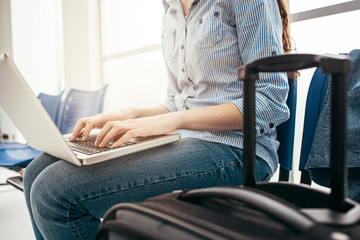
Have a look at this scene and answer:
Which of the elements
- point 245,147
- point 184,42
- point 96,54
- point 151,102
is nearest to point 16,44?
point 96,54

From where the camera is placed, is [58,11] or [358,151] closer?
[358,151]

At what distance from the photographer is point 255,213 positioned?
32cm

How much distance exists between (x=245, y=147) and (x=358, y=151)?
34 cm

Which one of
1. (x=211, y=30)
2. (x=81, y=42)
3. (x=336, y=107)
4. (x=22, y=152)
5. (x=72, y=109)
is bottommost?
(x=22, y=152)

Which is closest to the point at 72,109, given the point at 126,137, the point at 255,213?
the point at 126,137

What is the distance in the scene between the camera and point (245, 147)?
17.4 inches

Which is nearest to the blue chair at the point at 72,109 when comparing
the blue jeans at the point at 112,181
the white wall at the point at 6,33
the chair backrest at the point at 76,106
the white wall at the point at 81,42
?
the chair backrest at the point at 76,106

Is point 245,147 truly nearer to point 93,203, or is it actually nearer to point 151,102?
point 93,203

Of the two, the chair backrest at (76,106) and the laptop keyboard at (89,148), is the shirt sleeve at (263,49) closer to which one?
the laptop keyboard at (89,148)

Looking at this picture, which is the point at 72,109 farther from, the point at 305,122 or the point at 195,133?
the point at 305,122

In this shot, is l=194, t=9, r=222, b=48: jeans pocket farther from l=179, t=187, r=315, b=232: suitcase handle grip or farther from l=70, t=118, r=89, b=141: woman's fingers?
l=179, t=187, r=315, b=232: suitcase handle grip

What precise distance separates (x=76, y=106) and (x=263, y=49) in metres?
1.46

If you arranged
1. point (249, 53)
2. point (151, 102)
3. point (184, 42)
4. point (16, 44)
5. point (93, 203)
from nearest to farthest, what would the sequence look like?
point (93, 203) → point (249, 53) → point (184, 42) → point (151, 102) → point (16, 44)

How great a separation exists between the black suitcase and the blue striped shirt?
316 mm
